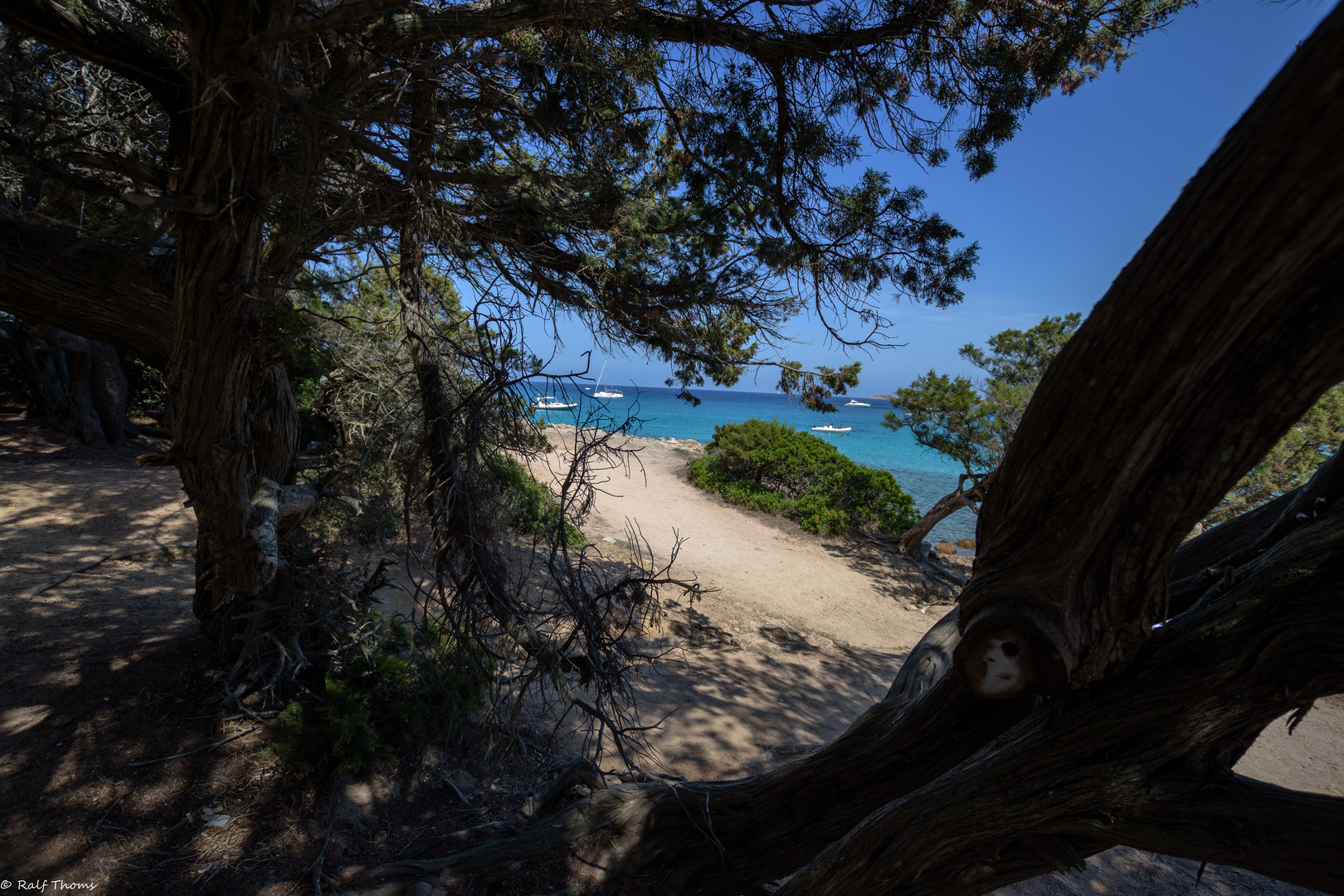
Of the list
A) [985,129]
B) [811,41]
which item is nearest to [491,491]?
[811,41]

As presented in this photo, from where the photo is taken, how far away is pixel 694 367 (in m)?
4.46

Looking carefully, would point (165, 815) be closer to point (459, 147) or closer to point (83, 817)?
point (83, 817)

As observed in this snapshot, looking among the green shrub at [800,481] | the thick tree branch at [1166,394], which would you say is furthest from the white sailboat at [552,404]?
the green shrub at [800,481]

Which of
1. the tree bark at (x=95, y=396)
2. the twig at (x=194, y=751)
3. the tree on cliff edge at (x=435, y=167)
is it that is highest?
the tree on cliff edge at (x=435, y=167)

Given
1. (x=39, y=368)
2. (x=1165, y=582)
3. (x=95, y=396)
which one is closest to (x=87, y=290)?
(x=1165, y=582)

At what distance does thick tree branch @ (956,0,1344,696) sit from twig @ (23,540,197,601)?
20.9 ft

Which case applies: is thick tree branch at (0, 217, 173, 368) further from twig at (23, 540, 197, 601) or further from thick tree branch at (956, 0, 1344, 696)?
thick tree branch at (956, 0, 1344, 696)

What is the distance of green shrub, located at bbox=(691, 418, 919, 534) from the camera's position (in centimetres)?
1145

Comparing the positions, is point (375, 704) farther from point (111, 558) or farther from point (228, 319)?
point (111, 558)

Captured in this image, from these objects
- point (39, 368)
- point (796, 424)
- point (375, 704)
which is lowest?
point (375, 704)

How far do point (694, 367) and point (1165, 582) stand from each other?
3.40m

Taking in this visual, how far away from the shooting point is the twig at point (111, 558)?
4.42 m

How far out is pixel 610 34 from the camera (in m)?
3.12

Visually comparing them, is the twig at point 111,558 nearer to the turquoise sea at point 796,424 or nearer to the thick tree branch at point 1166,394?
the turquoise sea at point 796,424
